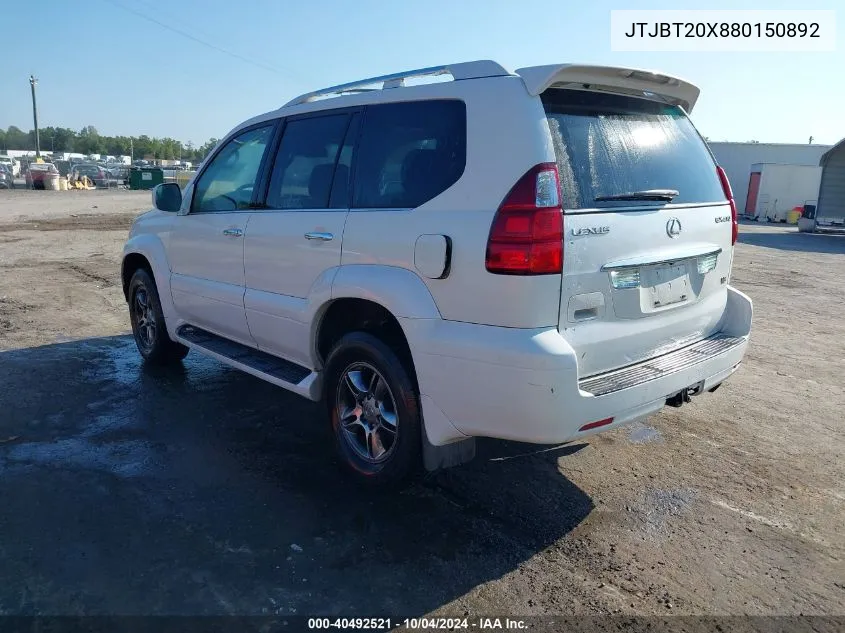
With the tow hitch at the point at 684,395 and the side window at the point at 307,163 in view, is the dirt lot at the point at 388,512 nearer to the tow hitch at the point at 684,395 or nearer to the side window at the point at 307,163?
the tow hitch at the point at 684,395

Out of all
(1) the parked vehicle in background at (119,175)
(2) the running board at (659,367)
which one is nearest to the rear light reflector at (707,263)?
(2) the running board at (659,367)

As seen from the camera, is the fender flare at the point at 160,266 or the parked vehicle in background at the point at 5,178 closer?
the fender flare at the point at 160,266

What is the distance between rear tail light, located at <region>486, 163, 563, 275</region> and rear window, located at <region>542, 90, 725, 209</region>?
104 mm

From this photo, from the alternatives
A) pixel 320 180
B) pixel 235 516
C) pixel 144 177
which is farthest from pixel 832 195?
pixel 144 177

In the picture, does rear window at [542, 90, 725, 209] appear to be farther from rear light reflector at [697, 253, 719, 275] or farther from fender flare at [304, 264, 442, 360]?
fender flare at [304, 264, 442, 360]

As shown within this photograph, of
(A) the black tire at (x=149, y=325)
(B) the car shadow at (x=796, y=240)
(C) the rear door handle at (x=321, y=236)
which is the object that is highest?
(C) the rear door handle at (x=321, y=236)

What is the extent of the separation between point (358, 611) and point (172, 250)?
3.72m

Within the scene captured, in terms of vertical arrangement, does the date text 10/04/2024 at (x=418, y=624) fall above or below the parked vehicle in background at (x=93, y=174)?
below

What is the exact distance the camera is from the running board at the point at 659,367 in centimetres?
308

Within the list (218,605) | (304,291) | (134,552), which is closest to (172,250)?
(304,291)

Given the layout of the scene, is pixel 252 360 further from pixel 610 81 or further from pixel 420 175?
pixel 610 81

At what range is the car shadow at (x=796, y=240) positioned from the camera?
19.2m

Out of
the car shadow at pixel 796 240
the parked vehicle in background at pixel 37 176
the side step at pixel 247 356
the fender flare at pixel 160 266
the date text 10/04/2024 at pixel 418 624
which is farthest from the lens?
the parked vehicle in background at pixel 37 176

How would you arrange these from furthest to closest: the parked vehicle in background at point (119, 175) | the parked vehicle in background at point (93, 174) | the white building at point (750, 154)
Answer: the parked vehicle in background at point (119, 175)
the parked vehicle in background at point (93, 174)
the white building at point (750, 154)
